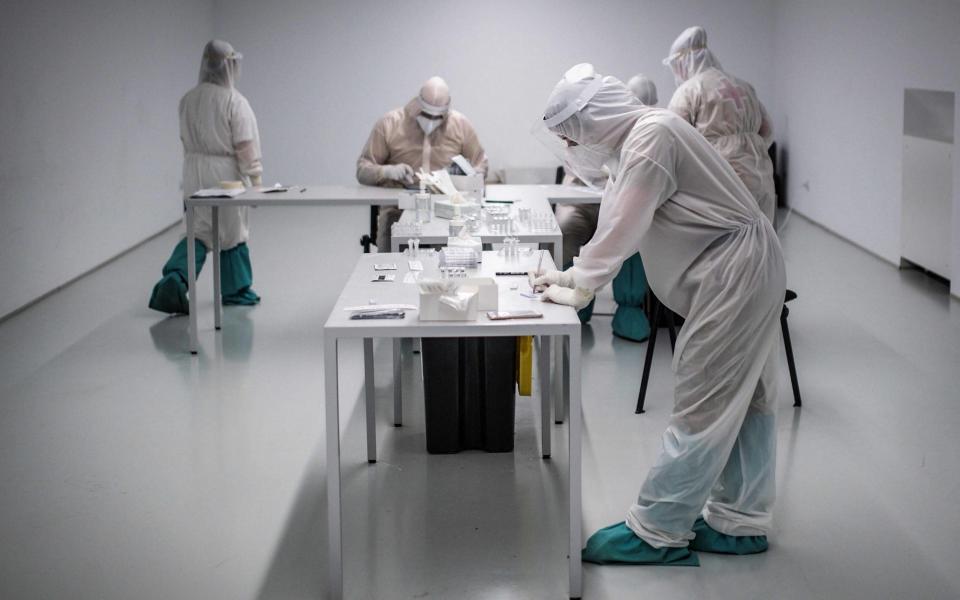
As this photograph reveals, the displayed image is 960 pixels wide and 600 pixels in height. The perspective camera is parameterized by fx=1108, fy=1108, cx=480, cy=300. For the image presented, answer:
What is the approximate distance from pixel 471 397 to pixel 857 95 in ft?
17.2

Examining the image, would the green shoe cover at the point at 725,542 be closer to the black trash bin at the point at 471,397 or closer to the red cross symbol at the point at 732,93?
the black trash bin at the point at 471,397

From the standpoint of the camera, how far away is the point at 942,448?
13.1 ft

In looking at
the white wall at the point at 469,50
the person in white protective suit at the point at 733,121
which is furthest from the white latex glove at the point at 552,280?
the white wall at the point at 469,50

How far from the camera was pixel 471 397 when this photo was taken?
13.1 ft

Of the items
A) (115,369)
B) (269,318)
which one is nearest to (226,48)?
(269,318)

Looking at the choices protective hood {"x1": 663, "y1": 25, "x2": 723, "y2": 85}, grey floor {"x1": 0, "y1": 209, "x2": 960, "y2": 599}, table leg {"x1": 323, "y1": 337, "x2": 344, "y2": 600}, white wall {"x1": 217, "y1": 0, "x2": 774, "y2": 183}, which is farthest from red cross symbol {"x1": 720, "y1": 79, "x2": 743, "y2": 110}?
white wall {"x1": 217, "y1": 0, "x2": 774, "y2": 183}

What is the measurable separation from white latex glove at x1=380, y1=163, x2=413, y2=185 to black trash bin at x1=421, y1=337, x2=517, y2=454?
2222mm

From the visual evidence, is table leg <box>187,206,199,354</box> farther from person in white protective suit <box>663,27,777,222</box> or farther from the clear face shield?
the clear face shield

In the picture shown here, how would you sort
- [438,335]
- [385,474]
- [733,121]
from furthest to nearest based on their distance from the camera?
[733,121] < [385,474] < [438,335]

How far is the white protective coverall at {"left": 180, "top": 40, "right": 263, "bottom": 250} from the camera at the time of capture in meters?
6.08

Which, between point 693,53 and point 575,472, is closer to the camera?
point 575,472

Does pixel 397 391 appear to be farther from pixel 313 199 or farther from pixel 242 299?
pixel 242 299

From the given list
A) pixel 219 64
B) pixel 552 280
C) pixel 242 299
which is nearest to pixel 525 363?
pixel 552 280

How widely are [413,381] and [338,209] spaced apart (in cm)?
551
